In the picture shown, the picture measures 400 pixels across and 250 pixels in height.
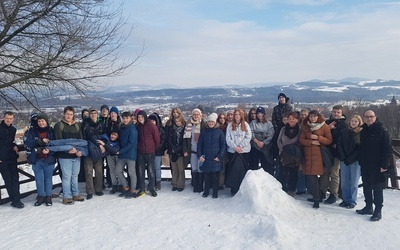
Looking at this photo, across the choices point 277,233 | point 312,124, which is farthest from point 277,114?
point 277,233

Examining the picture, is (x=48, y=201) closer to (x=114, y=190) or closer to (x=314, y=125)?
(x=114, y=190)

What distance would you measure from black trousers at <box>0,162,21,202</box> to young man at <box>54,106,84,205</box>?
0.84 meters

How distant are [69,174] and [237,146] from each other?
3.35 metres

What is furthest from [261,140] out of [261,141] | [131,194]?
[131,194]

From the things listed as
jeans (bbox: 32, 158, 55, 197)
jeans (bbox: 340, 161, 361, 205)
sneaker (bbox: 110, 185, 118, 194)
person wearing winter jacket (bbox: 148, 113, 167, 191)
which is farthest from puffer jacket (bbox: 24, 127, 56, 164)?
jeans (bbox: 340, 161, 361, 205)

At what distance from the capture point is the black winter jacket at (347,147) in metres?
5.25

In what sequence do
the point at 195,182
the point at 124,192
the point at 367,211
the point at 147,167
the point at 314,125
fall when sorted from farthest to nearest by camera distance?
the point at 195,182, the point at 147,167, the point at 124,192, the point at 314,125, the point at 367,211

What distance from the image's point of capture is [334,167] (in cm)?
566

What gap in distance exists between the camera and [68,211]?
534cm

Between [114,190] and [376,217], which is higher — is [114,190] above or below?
above

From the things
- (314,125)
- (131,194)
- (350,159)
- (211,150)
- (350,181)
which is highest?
(314,125)

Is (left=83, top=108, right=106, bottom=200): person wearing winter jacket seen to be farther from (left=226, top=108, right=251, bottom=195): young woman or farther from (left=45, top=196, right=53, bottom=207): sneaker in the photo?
(left=226, top=108, right=251, bottom=195): young woman

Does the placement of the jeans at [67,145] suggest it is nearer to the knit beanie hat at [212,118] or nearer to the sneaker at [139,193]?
the sneaker at [139,193]

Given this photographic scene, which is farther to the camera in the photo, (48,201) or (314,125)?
(48,201)
